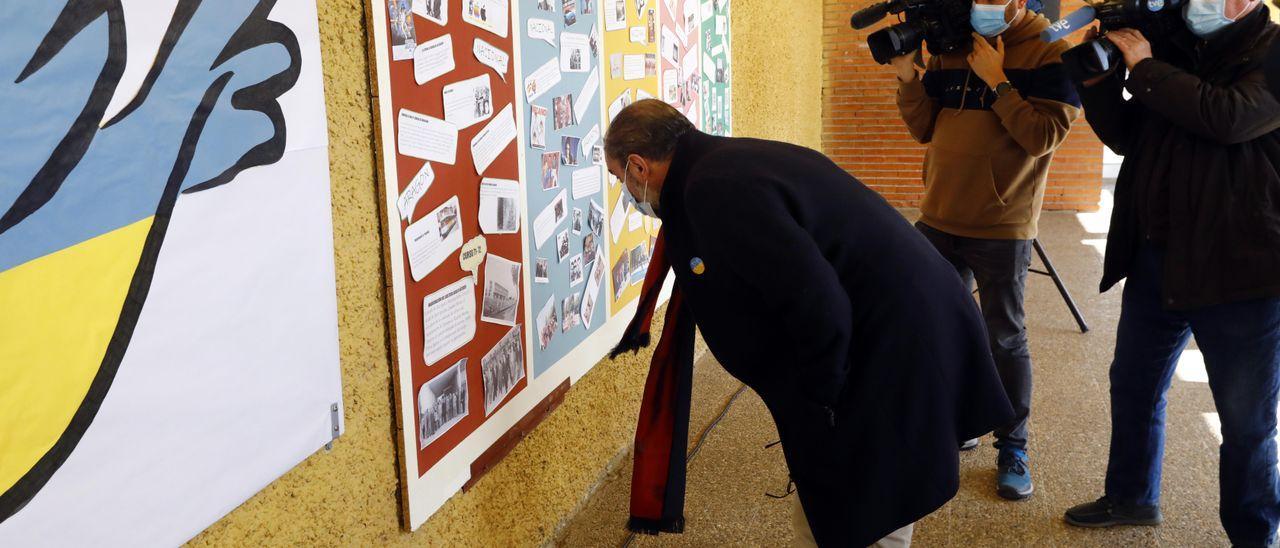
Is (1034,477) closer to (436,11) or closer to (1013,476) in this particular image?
(1013,476)

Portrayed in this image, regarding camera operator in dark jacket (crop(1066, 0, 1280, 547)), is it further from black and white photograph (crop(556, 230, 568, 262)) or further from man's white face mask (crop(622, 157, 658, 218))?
black and white photograph (crop(556, 230, 568, 262))

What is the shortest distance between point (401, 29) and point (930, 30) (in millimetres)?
1800

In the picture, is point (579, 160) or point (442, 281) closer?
point (442, 281)

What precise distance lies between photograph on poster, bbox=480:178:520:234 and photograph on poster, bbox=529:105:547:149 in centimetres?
14

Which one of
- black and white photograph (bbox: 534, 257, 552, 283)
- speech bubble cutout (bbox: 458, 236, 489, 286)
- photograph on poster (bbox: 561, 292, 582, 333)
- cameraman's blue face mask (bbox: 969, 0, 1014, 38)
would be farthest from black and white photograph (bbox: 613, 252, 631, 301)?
cameraman's blue face mask (bbox: 969, 0, 1014, 38)

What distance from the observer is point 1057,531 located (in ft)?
8.46

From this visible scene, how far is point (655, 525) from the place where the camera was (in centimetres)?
210

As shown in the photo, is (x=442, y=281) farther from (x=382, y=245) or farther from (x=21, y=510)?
(x=21, y=510)

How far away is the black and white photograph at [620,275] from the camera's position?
2.89 meters

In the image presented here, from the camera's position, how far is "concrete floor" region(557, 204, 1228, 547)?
2578 millimetres

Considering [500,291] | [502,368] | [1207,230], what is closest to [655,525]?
[502,368]

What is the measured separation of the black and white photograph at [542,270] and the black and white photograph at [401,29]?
0.72 metres

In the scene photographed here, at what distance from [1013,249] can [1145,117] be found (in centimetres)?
57

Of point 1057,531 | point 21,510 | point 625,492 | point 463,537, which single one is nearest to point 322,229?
point 21,510
